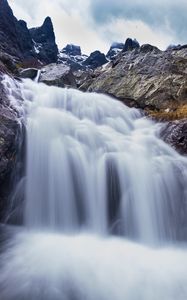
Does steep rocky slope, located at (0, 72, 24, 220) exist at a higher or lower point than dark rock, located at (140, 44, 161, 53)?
lower

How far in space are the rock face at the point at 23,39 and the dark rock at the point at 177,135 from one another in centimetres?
3358

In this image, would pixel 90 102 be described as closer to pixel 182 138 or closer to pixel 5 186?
pixel 182 138

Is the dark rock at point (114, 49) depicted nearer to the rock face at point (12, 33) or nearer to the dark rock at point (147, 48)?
the rock face at point (12, 33)

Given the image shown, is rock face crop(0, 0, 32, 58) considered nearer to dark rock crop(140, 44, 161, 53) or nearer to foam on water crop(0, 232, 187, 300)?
dark rock crop(140, 44, 161, 53)

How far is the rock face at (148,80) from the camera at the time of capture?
62.7 feet

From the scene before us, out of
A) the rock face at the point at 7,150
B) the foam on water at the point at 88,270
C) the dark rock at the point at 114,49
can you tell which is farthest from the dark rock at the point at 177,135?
the dark rock at the point at 114,49

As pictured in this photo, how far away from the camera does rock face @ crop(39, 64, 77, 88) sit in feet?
70.5

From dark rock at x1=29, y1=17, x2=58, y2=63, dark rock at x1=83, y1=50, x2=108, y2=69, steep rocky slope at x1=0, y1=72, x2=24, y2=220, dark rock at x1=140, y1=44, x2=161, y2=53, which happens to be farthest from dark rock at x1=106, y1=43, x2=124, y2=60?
steep rocky slope at x1=0, y1=72, x2=24, y2=220

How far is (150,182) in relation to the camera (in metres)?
11.7

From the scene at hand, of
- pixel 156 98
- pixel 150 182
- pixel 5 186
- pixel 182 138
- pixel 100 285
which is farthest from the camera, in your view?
pixel 156 98

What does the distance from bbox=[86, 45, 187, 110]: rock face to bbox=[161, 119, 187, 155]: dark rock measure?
3.58 metres

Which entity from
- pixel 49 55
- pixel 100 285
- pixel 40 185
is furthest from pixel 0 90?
pixel 49 55

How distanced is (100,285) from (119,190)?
4.17 m

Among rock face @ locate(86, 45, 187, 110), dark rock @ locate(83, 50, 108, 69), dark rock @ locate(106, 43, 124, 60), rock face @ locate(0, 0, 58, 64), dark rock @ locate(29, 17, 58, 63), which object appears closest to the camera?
rock face @ locate(86, 45, 187, 110)
